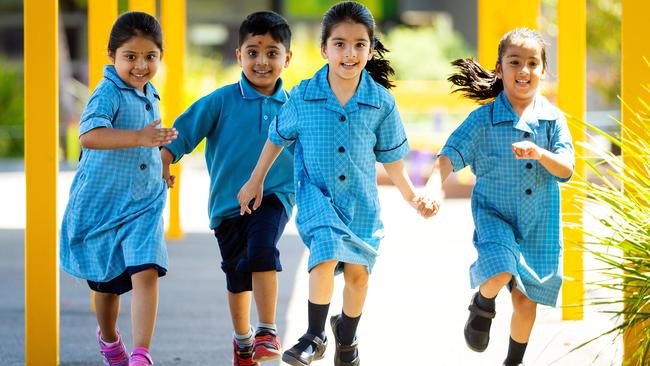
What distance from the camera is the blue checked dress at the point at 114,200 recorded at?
5.09m

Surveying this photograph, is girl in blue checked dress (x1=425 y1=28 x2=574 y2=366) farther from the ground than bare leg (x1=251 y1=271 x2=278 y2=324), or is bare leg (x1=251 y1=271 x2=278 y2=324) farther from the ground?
girl in blue checked dress (x1=425 y1=28 x2=574 y2=366)

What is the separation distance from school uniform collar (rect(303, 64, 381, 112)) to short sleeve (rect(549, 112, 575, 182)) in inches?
29.3

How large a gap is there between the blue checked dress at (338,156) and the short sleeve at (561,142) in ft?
2.14

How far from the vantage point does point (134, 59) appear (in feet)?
17.0

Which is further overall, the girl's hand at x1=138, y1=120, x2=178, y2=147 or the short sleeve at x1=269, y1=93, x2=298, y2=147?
the short sleeve at x1=269, y1=93, x2=298, y2=147

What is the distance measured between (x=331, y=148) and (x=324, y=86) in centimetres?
27

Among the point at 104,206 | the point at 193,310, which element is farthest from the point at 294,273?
the point at 104,206

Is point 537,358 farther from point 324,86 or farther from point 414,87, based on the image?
point 414,87

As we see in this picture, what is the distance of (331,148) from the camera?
16.2 ft

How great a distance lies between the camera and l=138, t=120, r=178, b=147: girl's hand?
4871mm

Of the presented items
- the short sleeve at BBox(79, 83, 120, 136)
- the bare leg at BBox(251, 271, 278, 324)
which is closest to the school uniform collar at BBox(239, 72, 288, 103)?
the short sleeve at BBox(79, 83, 120, 136)

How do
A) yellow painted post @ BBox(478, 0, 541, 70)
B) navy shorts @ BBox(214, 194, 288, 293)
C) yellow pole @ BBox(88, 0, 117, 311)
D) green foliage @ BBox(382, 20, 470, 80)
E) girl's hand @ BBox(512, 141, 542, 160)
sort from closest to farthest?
1. girl's hand @ BBox(512, 141, 542, 160)
2. navy shorts @ BBox(214, 194, 288, 293)
3. yellow pole @ BBox(88, 0, 117, 311)
4. yellow painted post @ BBox(478, 0, 541, 70)
5. green foliage @ BBox(382, 20, 470, 80)

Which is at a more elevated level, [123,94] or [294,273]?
[123,94]

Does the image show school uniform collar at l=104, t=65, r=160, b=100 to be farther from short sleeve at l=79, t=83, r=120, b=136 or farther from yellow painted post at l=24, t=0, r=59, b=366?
yellow painted post at l=24, t=0, r=59, b=366
